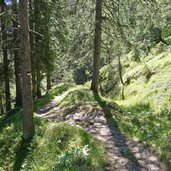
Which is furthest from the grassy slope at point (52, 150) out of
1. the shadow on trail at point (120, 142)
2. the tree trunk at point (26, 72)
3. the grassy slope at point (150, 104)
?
the grassy slope at point (150, 104)

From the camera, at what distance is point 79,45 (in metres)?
19.2

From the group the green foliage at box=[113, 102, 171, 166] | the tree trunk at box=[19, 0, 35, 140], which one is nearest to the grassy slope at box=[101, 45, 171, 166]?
the green foliage at box=[113, 102, 171, 166]

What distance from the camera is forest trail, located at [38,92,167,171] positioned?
897 cm

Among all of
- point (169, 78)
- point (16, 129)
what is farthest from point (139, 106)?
point (16, 129)

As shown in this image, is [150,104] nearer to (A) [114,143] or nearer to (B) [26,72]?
(A) [114,143]

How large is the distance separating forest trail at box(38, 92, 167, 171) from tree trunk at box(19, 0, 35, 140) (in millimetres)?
2267

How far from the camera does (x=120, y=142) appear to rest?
10.9 meters

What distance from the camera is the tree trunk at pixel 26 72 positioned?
1020cm

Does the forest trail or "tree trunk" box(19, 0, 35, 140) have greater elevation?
"tree trunk" box(19, 0, 35, 140)

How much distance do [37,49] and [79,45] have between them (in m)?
4.26

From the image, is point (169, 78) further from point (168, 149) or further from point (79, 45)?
point (168, 149)

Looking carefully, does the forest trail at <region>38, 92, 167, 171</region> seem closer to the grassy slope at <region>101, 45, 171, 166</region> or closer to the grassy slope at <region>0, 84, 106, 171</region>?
the grassy slope at <region>101, 45, 171, 166</region>

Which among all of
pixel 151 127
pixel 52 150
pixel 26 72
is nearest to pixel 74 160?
pixel 52 150

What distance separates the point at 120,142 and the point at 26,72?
3665 millimetres
